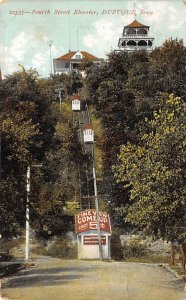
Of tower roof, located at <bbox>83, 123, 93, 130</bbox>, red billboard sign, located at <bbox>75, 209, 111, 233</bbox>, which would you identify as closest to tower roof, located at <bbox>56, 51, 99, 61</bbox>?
tower roof, located at <bbox>83, 123, 93, 130</bbox>

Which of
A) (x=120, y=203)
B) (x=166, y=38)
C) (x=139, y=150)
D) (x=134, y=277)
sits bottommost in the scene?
(x=134, y=277)

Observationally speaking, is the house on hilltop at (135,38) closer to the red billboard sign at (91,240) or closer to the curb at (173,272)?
the red billboard sign at (91,240)

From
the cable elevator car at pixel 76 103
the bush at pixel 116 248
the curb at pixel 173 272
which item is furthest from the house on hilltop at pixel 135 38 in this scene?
the curb at pixel 173 272

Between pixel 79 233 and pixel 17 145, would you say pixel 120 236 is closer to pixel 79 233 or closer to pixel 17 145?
pixel 79 233

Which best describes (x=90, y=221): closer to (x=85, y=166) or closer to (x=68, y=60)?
(x=85, y=166)

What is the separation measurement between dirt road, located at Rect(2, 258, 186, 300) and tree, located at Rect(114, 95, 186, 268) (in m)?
0.37

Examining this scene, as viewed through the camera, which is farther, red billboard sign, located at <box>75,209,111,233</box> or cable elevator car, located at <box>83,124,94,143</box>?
cable elevator car, located at <box>83,124,94,143</box>

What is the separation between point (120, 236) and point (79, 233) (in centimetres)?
36

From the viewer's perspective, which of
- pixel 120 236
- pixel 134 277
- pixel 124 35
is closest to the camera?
pixel 134 277

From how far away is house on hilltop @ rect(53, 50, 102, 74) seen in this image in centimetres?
515

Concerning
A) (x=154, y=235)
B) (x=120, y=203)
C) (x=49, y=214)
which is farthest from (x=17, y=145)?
(x=154, y=235)

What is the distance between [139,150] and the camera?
16.4ft

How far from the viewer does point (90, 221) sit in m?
4.94

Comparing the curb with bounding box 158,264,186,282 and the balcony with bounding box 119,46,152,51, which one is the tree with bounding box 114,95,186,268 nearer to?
the curb with bounding box 158,264,186,282
